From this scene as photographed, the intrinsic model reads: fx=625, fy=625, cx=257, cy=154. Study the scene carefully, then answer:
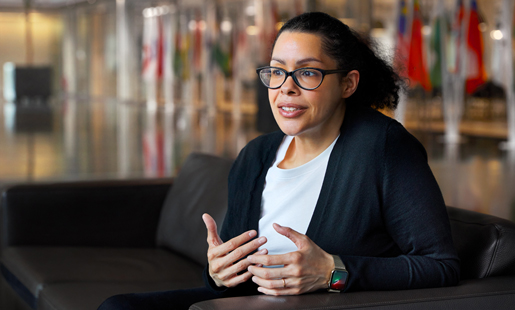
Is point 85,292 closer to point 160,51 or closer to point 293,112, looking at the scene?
point 293,112

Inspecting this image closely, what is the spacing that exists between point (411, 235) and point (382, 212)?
83 mm

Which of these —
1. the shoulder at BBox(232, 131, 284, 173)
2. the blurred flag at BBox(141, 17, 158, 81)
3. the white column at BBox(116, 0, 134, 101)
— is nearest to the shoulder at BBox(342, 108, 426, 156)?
the shoulder at BBox(232, 131, 284, 173)

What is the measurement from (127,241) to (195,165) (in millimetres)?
448

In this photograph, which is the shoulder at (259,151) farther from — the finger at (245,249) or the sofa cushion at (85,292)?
the sofa cushion at (85,292)

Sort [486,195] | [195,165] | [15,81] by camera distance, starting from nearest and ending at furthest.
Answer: [195,165] < [486,195] < [15,81]

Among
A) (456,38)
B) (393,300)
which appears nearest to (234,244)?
(393,300)

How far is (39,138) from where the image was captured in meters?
10.0

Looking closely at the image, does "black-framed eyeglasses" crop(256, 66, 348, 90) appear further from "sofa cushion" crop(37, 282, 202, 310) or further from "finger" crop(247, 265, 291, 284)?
"sofa cushion" crop(37, 282, 202, 310)

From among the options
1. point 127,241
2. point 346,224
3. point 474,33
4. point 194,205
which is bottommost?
point 127,241

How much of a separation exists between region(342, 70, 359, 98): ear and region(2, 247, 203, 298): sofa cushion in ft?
3.05

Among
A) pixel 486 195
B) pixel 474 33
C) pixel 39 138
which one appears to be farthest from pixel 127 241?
pixel 474 33

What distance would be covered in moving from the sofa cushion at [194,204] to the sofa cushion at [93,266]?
2.5 inches

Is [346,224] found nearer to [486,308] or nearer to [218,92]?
[486,308]

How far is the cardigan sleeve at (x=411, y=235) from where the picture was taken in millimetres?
1318
